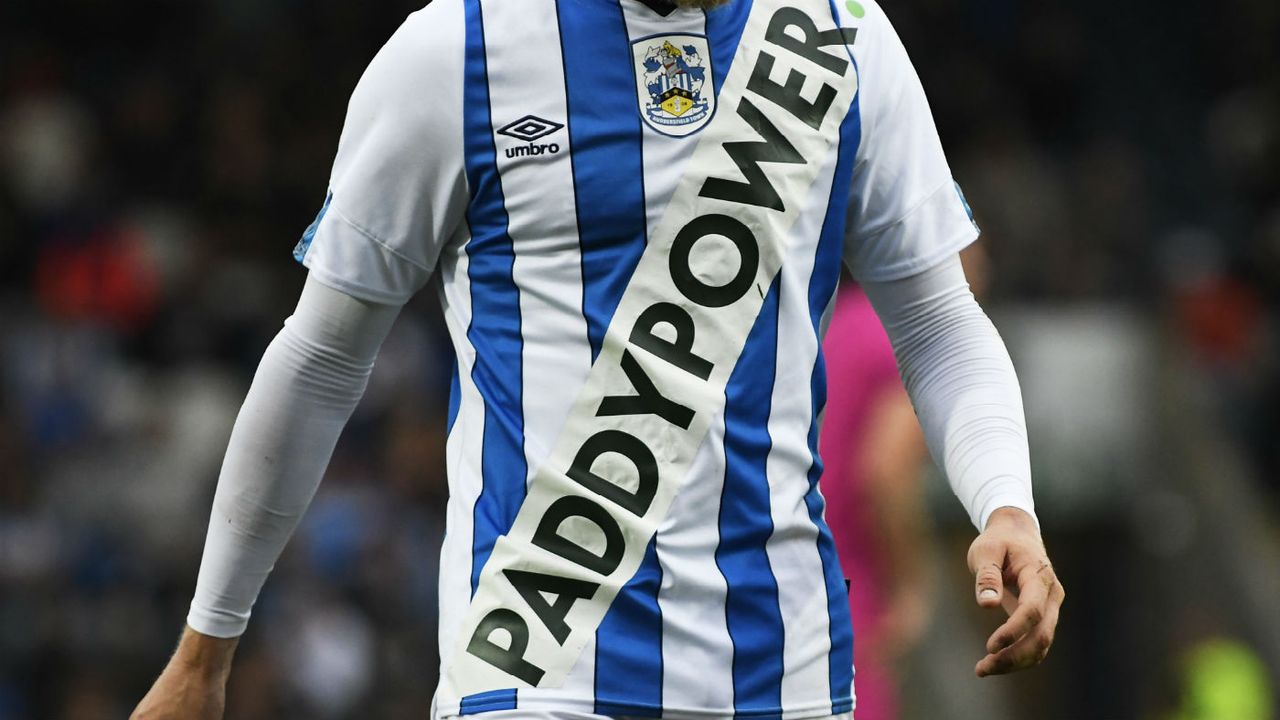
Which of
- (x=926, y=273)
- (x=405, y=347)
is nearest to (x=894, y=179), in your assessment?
(x=926, y=273)

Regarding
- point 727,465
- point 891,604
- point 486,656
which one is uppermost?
point 727,465

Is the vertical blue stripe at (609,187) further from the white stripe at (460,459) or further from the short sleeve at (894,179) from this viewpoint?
the short sleeve at (894,179)

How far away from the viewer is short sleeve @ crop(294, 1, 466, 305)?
2.40 metres

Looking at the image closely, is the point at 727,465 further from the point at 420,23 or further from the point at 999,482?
the point at 420,23

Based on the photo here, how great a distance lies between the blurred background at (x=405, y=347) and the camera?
774cm

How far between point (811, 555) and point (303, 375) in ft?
2.41

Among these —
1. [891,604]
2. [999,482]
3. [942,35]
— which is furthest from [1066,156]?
[999,482]

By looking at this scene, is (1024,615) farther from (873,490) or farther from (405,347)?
(405,347)

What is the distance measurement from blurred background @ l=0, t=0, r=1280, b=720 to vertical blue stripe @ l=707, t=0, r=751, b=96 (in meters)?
5.17

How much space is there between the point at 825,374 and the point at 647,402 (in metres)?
0.28

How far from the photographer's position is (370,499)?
8141 mm

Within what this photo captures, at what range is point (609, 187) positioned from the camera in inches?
94.0

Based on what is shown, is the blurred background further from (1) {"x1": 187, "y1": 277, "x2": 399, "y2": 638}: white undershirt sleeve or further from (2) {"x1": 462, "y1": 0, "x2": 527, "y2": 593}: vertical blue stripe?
(2) {"x1": 462, "y1": 0, "x2": 527, "y2": 593}: vertical blue stripe

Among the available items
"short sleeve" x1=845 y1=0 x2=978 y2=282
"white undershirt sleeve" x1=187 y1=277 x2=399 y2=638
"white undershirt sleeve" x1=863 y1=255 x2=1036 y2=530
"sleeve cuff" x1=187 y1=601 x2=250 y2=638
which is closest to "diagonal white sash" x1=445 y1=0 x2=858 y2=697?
"short sleeve" x1=845 y1=0 x2=978 y2=282
